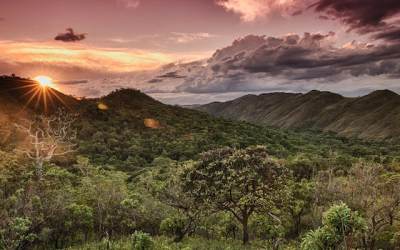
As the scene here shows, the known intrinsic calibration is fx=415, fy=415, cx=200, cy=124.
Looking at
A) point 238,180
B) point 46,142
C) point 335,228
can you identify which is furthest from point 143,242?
point 46,142

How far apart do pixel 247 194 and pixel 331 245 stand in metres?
17.9

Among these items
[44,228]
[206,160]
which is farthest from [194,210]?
[44,228]

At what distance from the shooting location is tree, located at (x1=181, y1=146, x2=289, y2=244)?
50.8 metres

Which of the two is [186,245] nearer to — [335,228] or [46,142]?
[335,228]

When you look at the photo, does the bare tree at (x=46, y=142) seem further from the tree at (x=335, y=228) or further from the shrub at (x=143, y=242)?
the tree at (x=335, y=228)

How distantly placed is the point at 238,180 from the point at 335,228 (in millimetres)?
19535

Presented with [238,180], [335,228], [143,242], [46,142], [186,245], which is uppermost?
[335,228]

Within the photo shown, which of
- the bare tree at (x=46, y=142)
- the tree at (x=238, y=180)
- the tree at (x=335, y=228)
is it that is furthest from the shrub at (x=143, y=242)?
the bare tree at (x=46, y=142)

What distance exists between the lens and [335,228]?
3244 cm

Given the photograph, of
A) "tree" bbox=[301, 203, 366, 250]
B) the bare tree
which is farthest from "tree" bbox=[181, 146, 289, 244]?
the bare tree

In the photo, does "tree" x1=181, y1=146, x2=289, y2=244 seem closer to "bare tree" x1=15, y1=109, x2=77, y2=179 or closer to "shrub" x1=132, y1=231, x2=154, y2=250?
"shrub" x1=132, y1=231, x2=154, y2=250

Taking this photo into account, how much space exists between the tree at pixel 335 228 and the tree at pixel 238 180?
54.0ft

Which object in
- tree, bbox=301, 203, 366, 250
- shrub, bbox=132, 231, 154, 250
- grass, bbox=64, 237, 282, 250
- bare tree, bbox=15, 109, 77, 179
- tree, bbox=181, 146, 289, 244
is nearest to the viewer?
tree, bbox=301, 203, 366, 250

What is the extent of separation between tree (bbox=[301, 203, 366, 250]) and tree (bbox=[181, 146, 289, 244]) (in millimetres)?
16461
